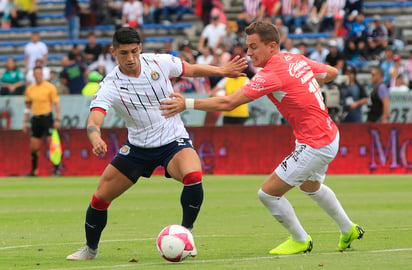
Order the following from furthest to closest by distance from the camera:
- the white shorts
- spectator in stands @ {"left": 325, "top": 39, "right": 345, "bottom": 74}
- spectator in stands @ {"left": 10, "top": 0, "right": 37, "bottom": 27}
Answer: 1. spectator in stands @ {"left": 10, "top": 0, "right": 37, "bottom": 27}
2. spectator in stands @ {"left": 325, "top": 39, "right": 345, "bottom": 74}
3. the white shorts

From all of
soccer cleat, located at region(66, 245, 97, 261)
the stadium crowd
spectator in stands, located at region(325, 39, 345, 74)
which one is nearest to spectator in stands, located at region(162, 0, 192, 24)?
the stadium crowd

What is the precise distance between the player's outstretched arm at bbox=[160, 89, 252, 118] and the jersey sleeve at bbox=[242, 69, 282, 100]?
0.06 metres

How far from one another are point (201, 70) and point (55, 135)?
14.6 meters

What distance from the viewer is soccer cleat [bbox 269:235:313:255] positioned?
402 inches

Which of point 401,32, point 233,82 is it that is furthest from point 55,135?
point 401,32

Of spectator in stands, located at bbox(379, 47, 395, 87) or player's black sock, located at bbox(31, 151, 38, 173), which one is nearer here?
Answer: player's black sock, located at bbox(31, 151, 38, 173)

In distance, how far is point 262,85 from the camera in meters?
9.81

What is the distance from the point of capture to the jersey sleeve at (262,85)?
977cm

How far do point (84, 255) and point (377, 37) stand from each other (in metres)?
18.9

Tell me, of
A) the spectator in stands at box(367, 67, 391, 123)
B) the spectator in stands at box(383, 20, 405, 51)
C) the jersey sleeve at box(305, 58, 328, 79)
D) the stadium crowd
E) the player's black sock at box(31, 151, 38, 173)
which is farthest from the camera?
the spectator in stands at box(383, 20, 405, 51)

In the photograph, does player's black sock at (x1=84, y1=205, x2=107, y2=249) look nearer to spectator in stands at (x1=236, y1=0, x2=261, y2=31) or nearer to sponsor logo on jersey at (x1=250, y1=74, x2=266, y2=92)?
sponsor logo on jersey at (x1=250, y1=74, x2=266, y2=92)

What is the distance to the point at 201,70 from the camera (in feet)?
34.9

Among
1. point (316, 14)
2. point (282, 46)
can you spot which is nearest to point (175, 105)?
point (282, 46)

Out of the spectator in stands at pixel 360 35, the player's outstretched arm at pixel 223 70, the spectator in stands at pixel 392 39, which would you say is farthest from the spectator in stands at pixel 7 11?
the player's outstretched arm at pixel 223 70
